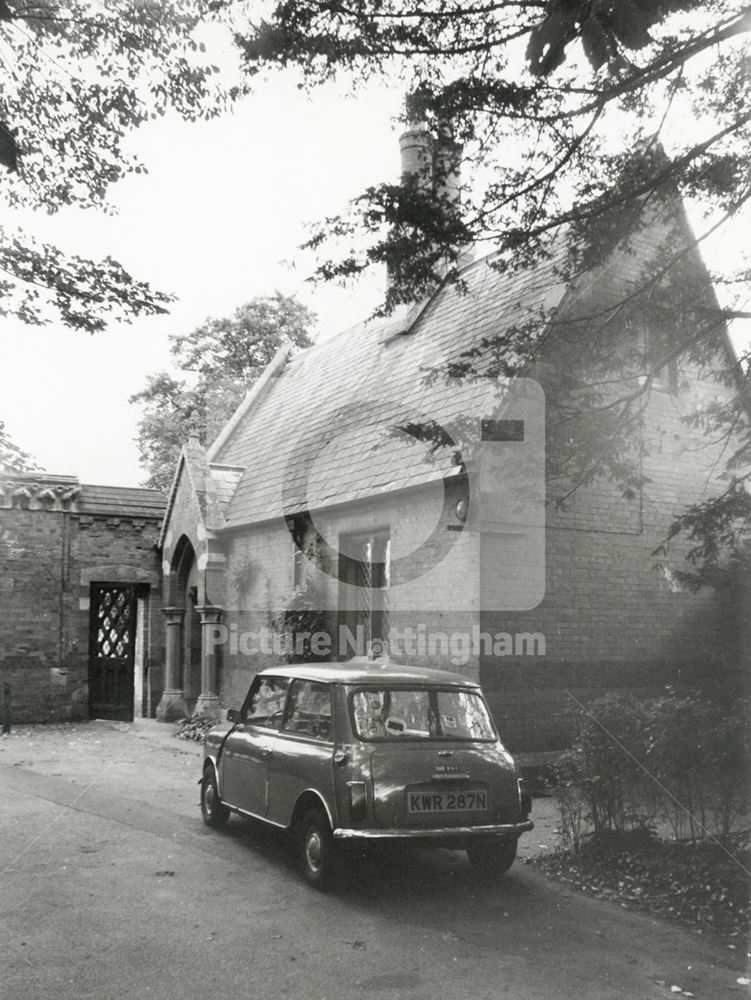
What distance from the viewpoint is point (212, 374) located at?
37.2 m

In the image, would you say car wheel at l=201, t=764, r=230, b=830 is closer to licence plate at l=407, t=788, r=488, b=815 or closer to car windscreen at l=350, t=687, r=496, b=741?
car windscreen at l=350, t=687, r=496, b=741

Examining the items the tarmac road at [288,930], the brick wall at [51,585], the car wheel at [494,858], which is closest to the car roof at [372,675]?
the car wheel at [494,858]

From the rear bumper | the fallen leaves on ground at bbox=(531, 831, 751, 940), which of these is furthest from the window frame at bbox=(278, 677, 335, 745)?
the fallen leaves on ground at bbox=(531, 831, 751, 940)

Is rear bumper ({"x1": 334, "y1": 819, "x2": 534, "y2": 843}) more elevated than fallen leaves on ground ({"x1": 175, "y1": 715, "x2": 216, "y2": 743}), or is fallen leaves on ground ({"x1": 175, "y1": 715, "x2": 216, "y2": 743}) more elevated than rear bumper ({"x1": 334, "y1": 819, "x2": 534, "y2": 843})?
rear bumper ({"x1": 334, "y1": 819, "x2": 534, "y2": 843})

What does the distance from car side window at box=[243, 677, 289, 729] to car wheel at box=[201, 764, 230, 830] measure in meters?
0.84

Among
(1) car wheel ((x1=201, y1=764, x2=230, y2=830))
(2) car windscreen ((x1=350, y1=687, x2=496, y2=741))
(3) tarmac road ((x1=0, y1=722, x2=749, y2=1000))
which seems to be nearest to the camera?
(3) tarmac road ((x1=0, y1=722, x2=749, y2=1000))

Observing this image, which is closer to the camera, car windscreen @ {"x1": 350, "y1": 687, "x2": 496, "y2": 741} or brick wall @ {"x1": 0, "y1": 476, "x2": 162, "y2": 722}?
car windscreen @ {"x1": 350, "y1": 687, "x2": 496, "y2": 741}

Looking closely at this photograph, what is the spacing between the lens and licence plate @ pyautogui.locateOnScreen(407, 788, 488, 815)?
22.2ft

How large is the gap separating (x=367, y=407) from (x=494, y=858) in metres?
10.2

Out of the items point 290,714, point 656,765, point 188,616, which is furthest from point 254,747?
point 188,616

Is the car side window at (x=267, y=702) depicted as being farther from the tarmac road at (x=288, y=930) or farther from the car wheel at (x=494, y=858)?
the car wheel at (x=494, y=858)

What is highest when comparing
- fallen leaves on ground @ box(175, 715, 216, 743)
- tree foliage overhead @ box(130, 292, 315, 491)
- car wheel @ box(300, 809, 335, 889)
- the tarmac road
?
tree foliage overhead @ box(130, 292, 315, 491)

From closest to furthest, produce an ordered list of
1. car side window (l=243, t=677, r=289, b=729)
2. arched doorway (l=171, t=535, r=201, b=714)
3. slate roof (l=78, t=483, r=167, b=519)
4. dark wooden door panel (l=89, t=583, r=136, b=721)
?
car side window (l=243, t=677, r=289, b=729), arched doorway (l=171, t=535, r=201, b=714), dark wooden door panel (l=89, t=583, r=136, b=721), slate roof (l=78, t=483, r=167, b=519)

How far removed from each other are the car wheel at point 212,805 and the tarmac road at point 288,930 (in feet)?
0.43
